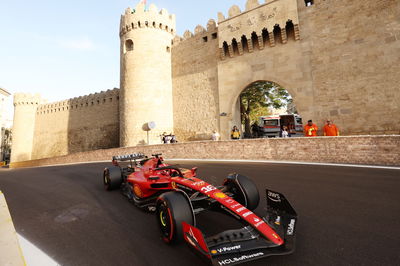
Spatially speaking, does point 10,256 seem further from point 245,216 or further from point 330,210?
point 330,210

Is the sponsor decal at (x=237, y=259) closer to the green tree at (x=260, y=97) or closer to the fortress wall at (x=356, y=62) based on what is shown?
the fortress wall at (x=356, y=62)

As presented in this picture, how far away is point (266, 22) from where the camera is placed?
43.8ft

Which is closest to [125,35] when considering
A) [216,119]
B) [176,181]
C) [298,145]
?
[216,119]

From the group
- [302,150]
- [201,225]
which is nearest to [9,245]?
[201,225]

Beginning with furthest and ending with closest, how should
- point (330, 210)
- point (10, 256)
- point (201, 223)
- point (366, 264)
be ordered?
point (330, 210), point (201, 223), point (10, 256), point (366, 264)

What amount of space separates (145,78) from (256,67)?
9669 mm

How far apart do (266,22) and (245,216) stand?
14.6m

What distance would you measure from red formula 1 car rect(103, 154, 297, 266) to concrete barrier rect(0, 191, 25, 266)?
1351mm

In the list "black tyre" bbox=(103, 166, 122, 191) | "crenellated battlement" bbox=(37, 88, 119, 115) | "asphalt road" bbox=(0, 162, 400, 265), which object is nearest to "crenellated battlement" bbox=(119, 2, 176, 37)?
"crenellated battlement" bbox=(37, 88, 119, 115)

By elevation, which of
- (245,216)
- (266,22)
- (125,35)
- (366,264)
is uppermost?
(125,35)

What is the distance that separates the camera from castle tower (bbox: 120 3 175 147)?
17703 millimetres

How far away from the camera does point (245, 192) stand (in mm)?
2730

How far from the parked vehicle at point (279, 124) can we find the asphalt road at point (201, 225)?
17080 millimetres

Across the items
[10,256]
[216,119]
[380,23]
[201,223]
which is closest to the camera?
[10,256]
